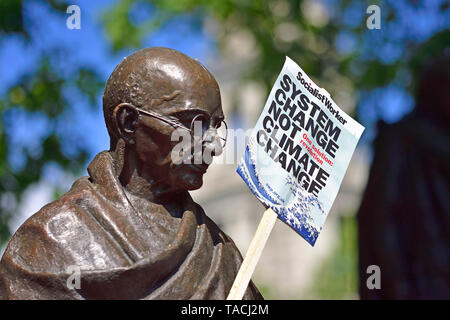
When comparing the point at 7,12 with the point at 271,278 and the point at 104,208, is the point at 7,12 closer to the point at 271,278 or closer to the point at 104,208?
the point at 104,208

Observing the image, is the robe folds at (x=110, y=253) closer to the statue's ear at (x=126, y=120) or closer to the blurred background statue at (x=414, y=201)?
the statue's ear at (x=126, y=120)

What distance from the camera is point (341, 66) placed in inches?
459

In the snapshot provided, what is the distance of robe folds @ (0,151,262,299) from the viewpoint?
10.9ft

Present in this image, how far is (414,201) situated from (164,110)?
5.85 m

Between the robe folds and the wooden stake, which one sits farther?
the wooden stake

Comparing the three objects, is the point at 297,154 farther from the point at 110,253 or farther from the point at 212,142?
the point at 110,253

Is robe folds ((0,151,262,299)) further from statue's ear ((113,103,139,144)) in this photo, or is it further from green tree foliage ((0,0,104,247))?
green tree foliage ((0,0,104,247))

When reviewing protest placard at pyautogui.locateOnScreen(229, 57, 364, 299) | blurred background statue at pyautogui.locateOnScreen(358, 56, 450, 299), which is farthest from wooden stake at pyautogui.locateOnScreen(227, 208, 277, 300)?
blurred background statue at pyautogui.locateOnScreen(358, 56, 450, 299)

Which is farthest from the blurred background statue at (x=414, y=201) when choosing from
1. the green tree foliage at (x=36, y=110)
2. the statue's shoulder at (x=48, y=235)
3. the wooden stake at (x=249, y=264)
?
the statue's shoulder at (x=48, y=235)

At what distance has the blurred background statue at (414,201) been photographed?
833 cm

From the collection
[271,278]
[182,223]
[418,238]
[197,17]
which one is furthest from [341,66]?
[271,278]

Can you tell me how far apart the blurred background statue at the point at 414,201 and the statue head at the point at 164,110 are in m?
4.65

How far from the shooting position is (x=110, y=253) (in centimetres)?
341
